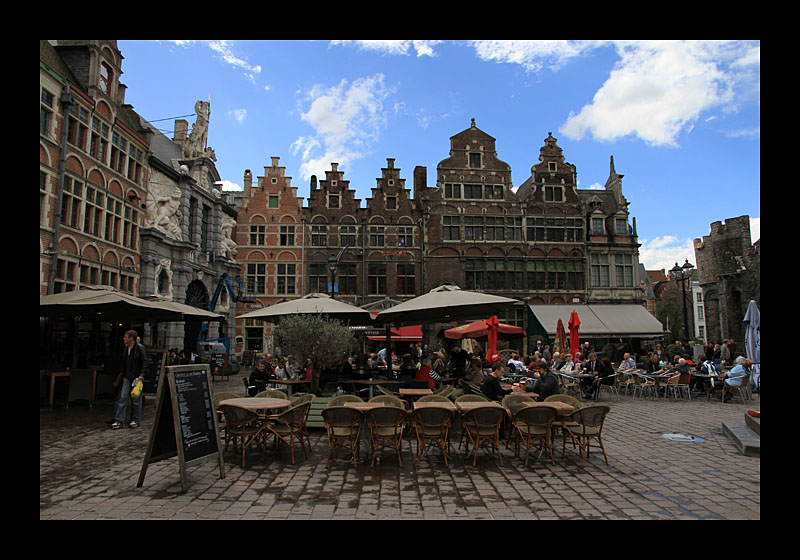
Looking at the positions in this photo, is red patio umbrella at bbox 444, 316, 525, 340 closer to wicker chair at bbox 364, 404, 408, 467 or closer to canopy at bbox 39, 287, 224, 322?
canopy at bbox 39, 287, 224, 322

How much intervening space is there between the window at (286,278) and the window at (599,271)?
1850 cm

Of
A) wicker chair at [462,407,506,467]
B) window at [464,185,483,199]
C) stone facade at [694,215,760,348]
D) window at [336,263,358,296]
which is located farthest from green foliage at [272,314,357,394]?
stone facade at [694,215,760,348]

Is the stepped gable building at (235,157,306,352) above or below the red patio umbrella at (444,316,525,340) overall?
above

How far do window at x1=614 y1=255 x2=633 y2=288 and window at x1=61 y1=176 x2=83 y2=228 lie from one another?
92.4 feet

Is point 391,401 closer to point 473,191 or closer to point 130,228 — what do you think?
point 130,228

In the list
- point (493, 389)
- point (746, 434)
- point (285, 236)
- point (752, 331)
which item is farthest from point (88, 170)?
point (752, 331)

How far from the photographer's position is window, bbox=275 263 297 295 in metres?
29.0

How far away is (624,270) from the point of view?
30.1 metres

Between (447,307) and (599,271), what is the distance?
24128mm

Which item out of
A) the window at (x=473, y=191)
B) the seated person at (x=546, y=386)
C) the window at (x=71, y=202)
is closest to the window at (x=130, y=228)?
the window at (x=71, y=202)

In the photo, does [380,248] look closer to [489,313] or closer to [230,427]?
[489,313]

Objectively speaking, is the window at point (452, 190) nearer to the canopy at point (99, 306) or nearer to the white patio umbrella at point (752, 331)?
the white patio umbrella at point (752, 331)

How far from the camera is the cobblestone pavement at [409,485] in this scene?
4.21 metres
